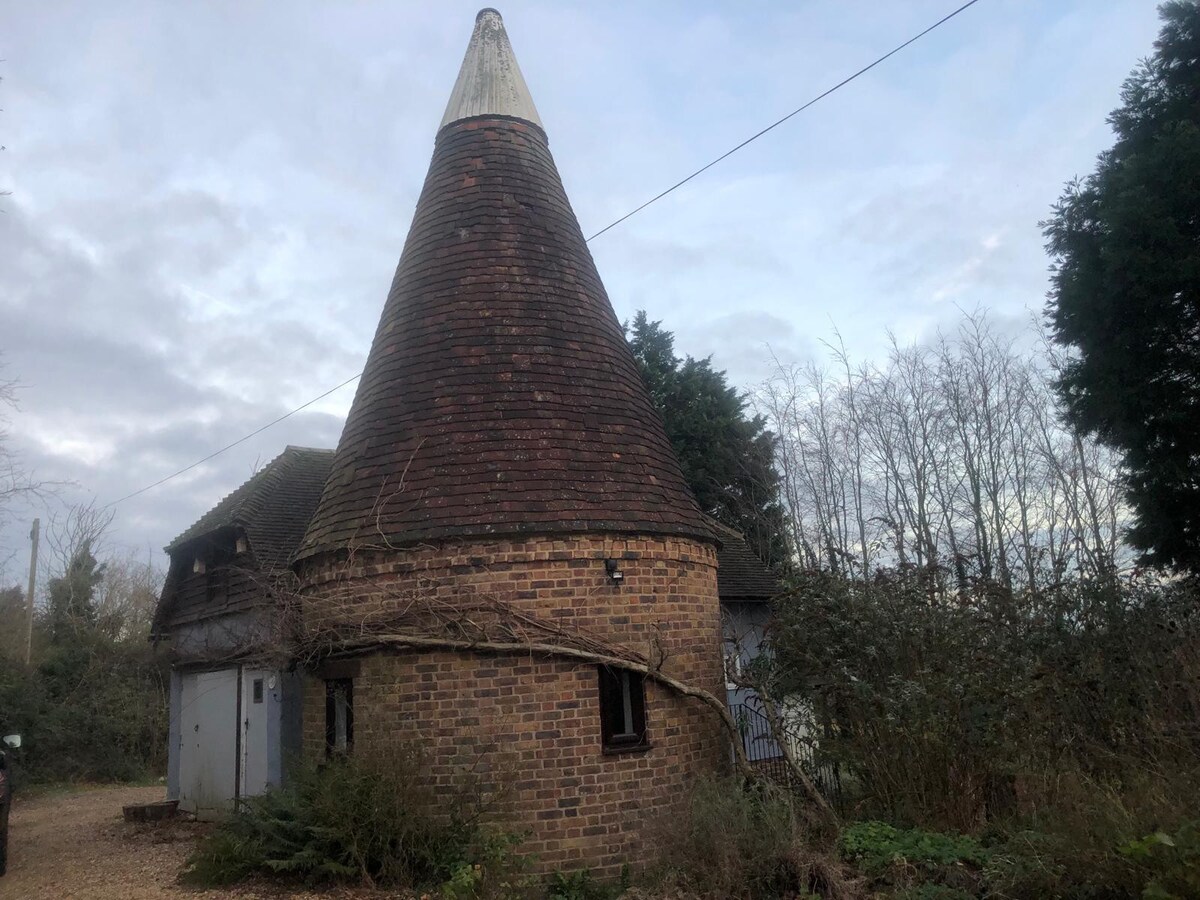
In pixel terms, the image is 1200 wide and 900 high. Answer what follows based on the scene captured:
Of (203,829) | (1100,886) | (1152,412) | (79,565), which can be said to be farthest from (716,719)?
(79,565)

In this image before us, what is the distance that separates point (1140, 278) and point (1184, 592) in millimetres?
3753

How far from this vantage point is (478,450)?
31.0 feet

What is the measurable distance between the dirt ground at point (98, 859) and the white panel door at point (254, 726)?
3.11 feet

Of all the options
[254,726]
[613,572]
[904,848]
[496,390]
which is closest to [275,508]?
[254,726]

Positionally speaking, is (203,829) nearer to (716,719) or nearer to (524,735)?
(524,735)

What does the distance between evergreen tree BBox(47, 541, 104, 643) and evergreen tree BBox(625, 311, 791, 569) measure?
17656 mm

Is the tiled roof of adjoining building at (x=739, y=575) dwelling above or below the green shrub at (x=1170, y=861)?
above

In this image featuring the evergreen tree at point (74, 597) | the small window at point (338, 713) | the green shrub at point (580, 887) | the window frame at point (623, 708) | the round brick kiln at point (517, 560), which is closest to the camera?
the green shrub at point (580, 887)

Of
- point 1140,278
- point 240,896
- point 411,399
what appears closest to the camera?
point 240,896

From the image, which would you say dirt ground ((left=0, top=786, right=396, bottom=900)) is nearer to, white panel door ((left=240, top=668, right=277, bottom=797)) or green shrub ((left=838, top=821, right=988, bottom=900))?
white panel door ((left=240, top=668, right=277, bottom=797))

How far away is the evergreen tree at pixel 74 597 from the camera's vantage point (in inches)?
1014

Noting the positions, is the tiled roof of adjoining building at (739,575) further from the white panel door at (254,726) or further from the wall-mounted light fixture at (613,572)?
the white panel door at (254,726)

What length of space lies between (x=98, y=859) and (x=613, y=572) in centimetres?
692

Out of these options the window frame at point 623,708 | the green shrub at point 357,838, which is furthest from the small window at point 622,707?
the green shrub at point 357,838
